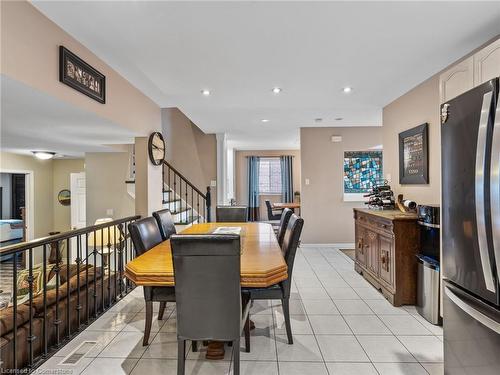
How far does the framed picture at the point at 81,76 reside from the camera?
2115mm

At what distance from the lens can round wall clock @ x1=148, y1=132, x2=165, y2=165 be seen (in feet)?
12.7

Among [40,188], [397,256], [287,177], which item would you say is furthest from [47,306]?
[287,177]

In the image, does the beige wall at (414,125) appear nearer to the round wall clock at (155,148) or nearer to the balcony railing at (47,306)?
the round wall clock at (155,148)

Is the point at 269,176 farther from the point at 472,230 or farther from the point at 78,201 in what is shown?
the point at 472,230

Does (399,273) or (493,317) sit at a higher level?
(493,317)

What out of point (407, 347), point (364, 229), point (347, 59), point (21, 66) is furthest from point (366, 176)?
point (21, 66)

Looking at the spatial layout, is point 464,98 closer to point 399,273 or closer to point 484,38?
point 484,38

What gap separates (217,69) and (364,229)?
2.66 m

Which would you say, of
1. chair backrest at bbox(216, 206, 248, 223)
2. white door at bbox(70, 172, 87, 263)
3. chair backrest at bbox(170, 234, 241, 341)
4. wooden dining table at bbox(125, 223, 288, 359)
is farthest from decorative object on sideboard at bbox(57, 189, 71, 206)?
chair backrest at bbox(170, 234, 241, 341)

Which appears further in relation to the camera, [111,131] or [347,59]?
[111,131]

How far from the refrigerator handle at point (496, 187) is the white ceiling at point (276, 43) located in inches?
41.9

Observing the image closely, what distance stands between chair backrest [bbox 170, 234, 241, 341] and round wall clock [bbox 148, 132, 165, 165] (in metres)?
2.52

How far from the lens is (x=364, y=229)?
3.81 metres

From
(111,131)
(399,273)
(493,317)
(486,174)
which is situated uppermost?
(111,131)
